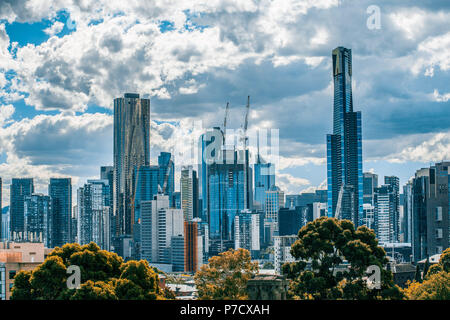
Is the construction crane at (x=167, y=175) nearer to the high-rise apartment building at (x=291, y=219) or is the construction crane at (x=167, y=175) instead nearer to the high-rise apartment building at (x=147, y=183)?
the high-rise apartment building at (x=147, y=183)

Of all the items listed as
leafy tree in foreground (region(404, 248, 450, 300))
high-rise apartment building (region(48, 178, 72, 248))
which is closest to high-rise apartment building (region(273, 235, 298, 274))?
leafy tree in foreground (region(404, 248, 450, 300))

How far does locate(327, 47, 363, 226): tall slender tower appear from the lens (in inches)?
5340

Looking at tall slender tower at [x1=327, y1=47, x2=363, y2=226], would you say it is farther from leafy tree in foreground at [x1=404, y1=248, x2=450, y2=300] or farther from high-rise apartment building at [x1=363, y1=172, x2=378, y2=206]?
leafy tree in foreground at [x1=404, y1=248, x2=450, y2=300]

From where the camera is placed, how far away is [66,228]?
450ft

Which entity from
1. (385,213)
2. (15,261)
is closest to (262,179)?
(385,213)

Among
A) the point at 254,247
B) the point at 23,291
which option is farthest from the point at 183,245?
the point at 23,291

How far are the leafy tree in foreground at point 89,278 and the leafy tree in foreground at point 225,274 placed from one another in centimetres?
292

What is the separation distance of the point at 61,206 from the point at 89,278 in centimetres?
12372

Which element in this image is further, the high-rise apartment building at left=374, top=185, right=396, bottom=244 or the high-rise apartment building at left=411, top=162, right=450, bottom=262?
the high-rise apartment building at left=374, top=185, right=396, bottom=244

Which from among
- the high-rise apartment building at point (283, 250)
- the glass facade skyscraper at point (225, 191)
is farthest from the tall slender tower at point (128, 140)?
the high-rise apartment building at point (283, 250)

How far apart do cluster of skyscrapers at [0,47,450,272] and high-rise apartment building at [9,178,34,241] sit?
205mm

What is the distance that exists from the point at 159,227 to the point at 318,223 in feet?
350
